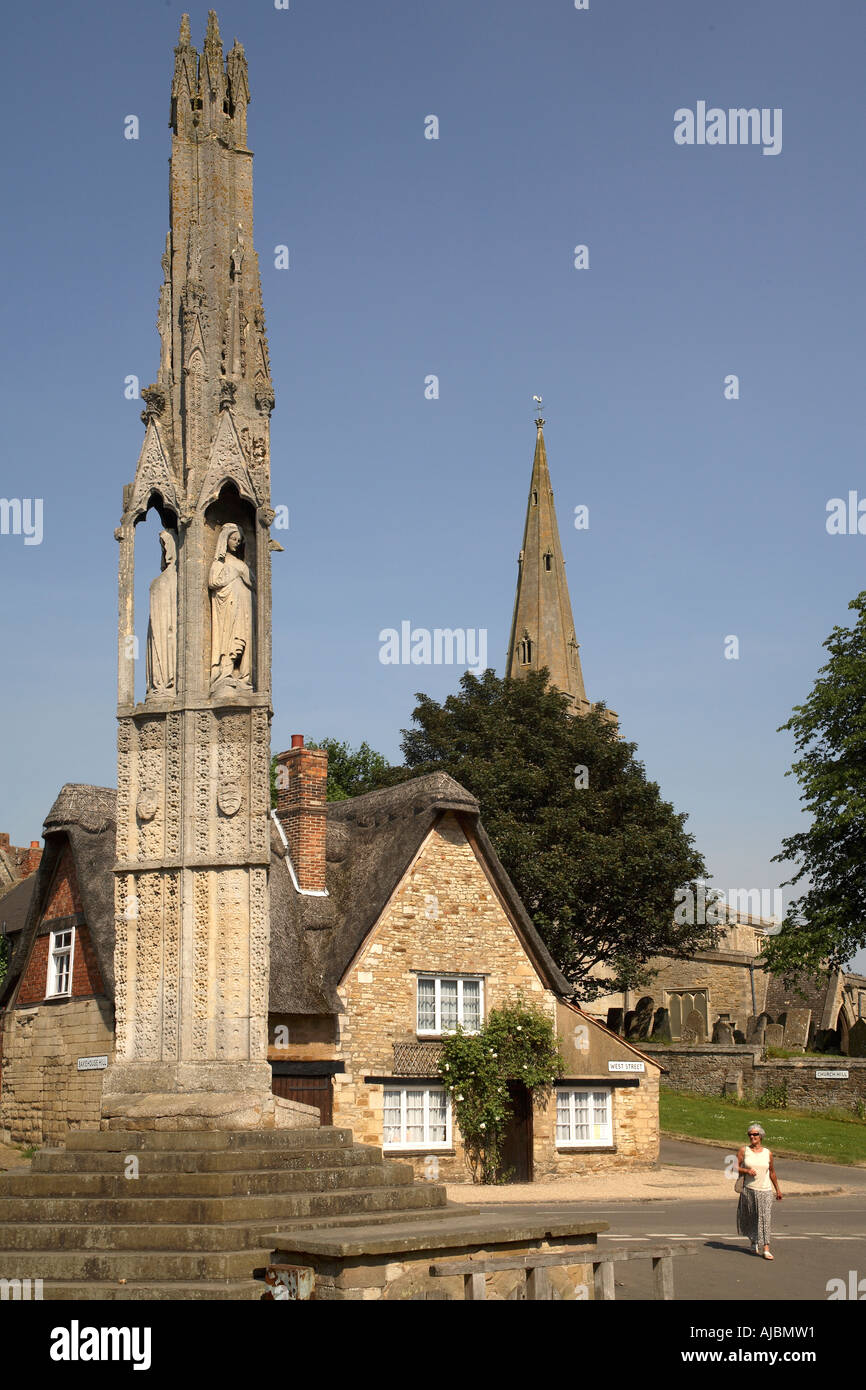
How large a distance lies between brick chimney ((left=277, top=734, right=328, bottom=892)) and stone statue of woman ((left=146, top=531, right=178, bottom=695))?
612 inches

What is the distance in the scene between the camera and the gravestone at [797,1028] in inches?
1843

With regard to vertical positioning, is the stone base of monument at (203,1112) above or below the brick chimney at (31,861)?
below

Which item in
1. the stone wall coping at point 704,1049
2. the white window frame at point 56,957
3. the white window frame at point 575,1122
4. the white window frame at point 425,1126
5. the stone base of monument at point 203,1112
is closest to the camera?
the stone base of monument at point 203,1112

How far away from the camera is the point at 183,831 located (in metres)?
11.0

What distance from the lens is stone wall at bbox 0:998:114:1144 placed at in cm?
2456

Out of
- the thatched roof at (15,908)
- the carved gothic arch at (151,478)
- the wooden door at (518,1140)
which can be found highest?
the carved gothic arch at (151,478)

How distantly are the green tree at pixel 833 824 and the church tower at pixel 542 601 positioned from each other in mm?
35655

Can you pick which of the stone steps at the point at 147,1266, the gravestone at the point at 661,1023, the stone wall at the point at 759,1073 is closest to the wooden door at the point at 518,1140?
the stone wall at the point at 759,1073

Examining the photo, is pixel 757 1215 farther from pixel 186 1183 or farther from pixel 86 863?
pixel 86 863

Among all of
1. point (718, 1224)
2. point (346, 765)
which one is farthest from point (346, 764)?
point (718, 1224)

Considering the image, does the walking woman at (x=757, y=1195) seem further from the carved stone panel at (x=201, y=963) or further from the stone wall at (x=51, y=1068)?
the stone wall at (x=51, y=1068)

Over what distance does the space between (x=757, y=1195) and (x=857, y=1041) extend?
2987 cm

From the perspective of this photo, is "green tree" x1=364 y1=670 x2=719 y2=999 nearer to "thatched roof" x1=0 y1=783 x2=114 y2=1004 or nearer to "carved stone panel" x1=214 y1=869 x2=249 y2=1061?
"thatched roof" x1=0 y1=783 x2=114 y2=1004
